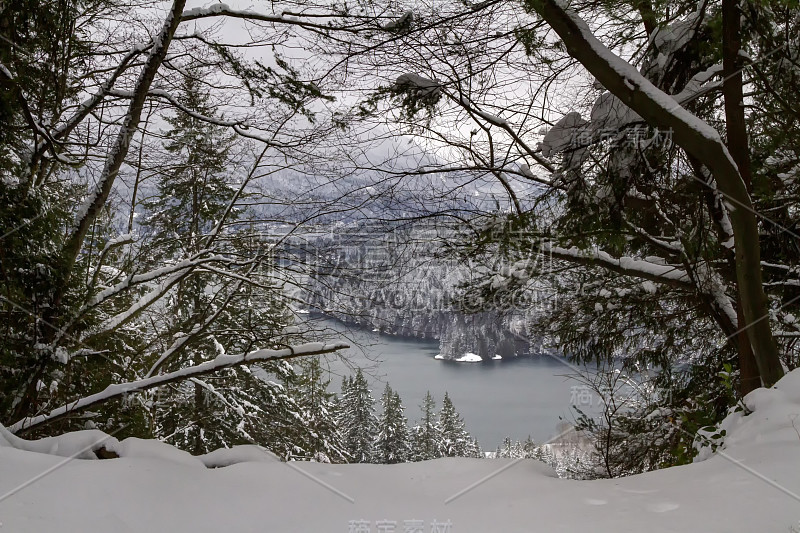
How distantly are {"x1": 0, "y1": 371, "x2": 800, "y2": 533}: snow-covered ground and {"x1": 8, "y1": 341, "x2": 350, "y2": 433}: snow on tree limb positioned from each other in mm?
1168

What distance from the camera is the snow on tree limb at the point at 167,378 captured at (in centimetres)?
378

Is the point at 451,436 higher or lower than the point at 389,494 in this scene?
lower

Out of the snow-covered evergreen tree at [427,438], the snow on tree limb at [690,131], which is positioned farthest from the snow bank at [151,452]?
the snow-covered evergreen tree at [427,438]

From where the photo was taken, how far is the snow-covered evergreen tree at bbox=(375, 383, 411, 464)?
1483cm

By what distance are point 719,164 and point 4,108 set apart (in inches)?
188

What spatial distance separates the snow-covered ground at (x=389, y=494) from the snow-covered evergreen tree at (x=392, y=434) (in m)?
12.5

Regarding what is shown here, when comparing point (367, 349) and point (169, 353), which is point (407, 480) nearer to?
point (367, 349)

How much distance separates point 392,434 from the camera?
595 inches

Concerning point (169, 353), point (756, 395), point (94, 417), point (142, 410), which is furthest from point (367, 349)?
point (756, 395)

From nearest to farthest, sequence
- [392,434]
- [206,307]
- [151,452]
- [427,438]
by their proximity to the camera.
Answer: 1. [151,452]
2. [206,307]
3. [392,434]
4. [427,438]

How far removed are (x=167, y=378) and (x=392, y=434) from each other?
39.5 ft

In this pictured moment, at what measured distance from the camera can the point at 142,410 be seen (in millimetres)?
5309

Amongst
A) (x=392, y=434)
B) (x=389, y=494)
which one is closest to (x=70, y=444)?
(x=389, y=494)

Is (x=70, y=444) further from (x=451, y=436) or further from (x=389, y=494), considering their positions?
(x=451, y=436)
